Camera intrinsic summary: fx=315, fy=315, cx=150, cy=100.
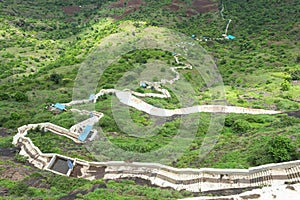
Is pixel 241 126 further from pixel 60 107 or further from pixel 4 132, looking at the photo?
pixel 4 132

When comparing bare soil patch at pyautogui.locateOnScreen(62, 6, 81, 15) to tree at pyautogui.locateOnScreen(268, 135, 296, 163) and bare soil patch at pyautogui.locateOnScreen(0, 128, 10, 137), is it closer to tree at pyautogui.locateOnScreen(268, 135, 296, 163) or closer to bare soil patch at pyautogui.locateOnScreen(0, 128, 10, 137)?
bare soil patch at pyautogui.locateOnScreen(0, 128, 10, 137)

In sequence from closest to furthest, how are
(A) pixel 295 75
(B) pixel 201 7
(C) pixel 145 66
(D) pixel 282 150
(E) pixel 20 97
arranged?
(D) pixel 282 150, (E) pixel 20 97, (A) pixel 295 75, (C) pixel 145 66, (B) pixel 201 7

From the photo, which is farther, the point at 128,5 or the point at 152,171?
the point at 128,5

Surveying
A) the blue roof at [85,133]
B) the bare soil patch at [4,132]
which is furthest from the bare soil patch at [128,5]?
the blue roof at [85,133]

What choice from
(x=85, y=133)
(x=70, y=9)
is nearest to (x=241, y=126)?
(x=85, y=133)

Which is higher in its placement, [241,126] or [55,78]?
[55,78]
